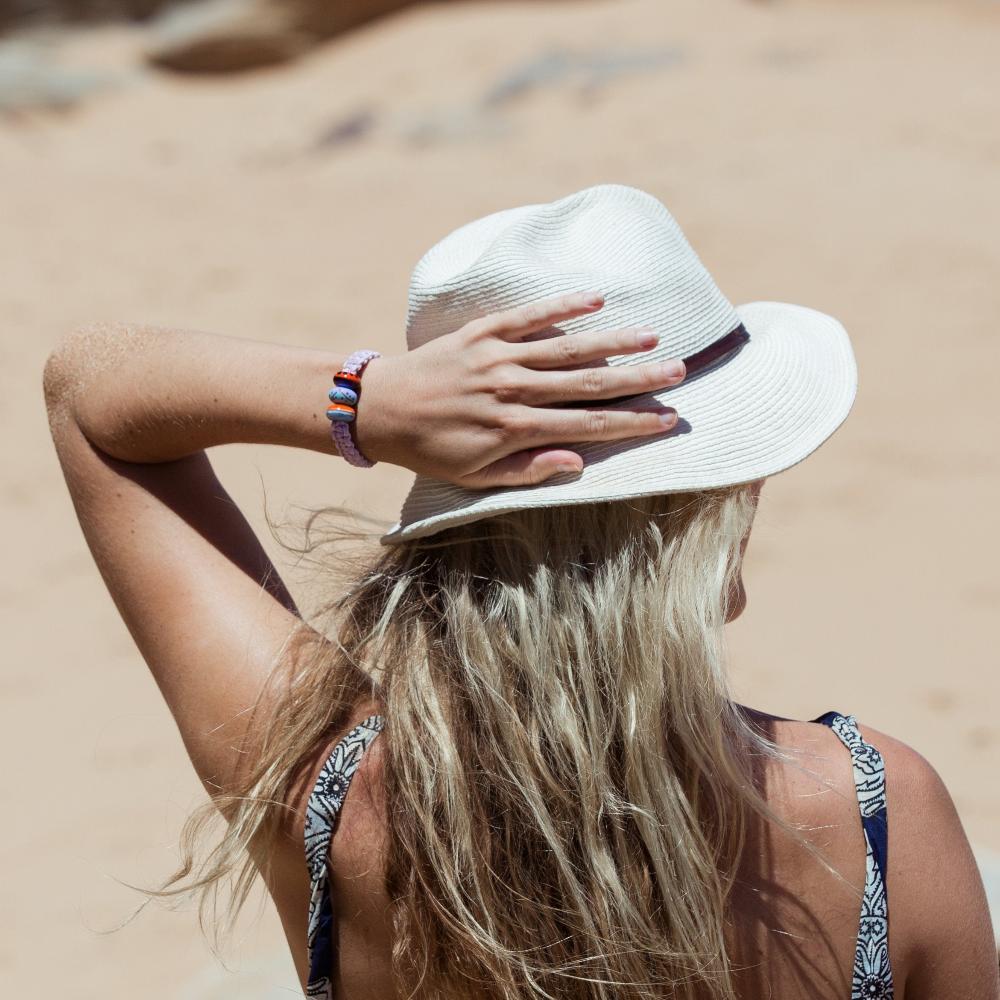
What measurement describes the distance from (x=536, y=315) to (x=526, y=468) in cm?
15

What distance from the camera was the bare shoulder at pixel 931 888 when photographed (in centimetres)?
126

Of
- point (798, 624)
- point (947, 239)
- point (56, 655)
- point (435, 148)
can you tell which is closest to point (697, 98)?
point (435, 148)

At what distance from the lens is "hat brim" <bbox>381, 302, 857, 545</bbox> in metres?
1.25

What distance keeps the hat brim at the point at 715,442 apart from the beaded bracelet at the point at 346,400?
9 centimetres

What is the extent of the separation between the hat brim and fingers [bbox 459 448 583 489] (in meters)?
0.01

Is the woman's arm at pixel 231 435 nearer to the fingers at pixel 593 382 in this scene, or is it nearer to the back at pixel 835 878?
the fingers at pixel 593 382

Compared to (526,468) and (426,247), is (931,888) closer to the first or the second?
(526,468)

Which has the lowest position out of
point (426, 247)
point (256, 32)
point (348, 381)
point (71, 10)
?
point (426, 247)

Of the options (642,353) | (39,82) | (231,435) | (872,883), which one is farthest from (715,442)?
(39,82)

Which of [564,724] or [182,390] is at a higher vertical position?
[182,390]

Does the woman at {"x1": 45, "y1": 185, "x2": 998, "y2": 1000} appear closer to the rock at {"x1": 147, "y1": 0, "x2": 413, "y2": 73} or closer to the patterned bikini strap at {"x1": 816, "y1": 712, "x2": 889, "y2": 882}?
the patterned bikini strap at {"x1": 816, "y1": 712, "x2": 889, "y2": 882}

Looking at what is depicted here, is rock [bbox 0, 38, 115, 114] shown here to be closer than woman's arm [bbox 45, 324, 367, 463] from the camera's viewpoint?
No

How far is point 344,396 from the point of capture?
1349 millimetres

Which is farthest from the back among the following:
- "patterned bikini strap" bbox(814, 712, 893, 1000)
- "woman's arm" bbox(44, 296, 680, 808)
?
"woman's arm" bbox(44, 296, 680, 808)
